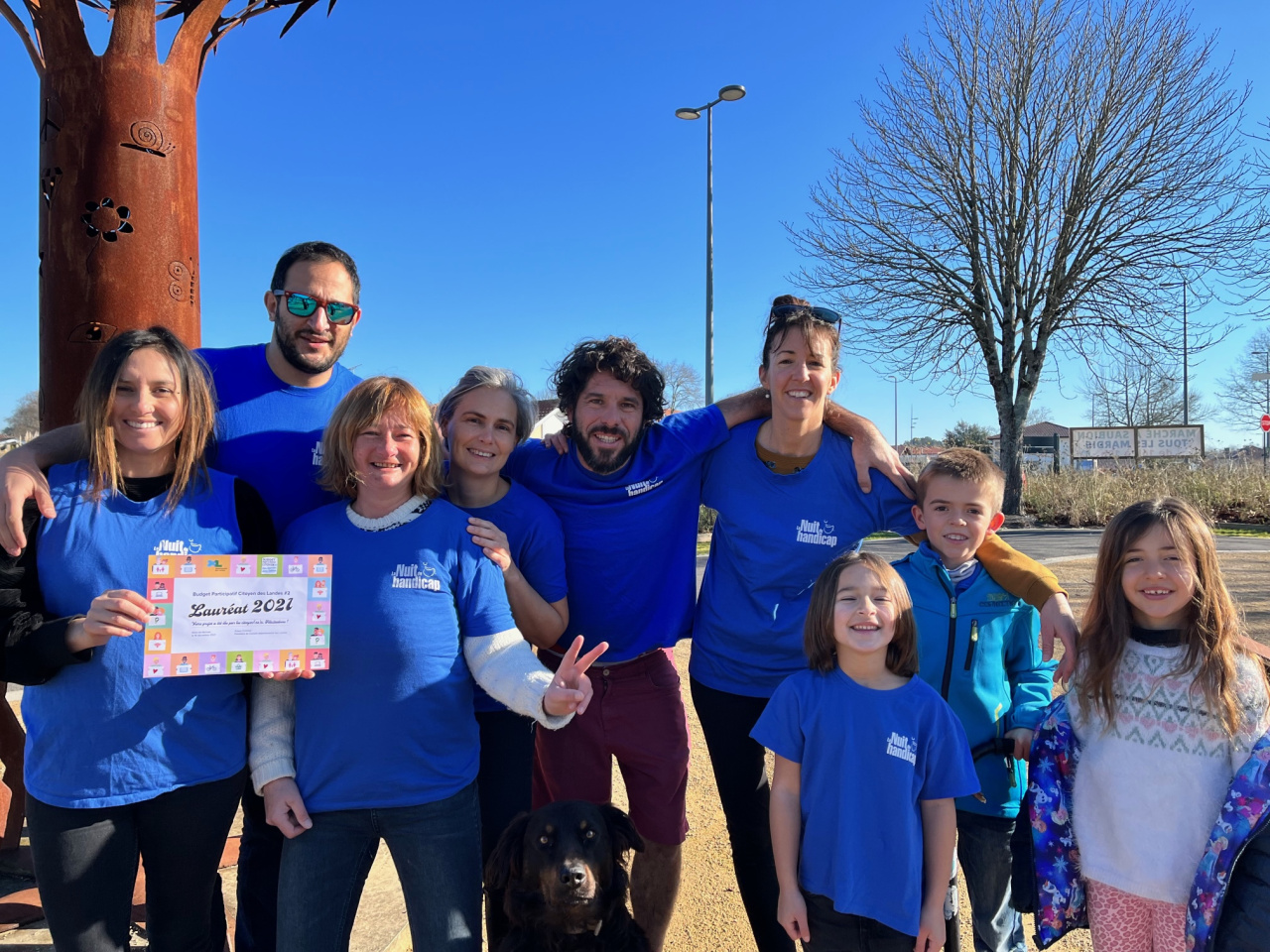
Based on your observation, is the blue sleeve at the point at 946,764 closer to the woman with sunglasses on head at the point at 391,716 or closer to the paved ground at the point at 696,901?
the woman with sunglasses on head at the point at 391,716

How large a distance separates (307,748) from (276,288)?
1.61 metres

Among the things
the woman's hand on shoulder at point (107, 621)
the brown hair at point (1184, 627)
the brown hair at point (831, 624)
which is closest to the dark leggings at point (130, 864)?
the woman's hand on shoulder at point (107, 621)

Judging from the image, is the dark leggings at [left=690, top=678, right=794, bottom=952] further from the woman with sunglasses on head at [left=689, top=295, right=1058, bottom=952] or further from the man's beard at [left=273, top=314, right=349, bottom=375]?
the man's beard at [left=273, top=314, right=349, bottom=375]

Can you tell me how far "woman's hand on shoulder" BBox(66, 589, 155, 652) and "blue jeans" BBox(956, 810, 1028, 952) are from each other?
2719 mm

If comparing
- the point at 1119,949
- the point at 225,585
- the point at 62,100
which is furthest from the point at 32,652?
the point at 1119,949

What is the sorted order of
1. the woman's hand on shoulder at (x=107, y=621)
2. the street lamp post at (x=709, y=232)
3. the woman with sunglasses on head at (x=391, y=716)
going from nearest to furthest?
the woman's hand on shoulder at (x=107, y=621)
the woman with sunglasses on head at (x=391, y=716)
the street lamp post at (x=709, y=232)

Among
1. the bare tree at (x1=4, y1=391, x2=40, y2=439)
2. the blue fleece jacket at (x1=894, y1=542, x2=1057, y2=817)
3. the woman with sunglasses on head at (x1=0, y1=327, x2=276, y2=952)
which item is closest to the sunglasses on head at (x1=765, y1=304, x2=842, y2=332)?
the blue fleece jacket at (x1=894, y1=542, x2=1057, y2=817)

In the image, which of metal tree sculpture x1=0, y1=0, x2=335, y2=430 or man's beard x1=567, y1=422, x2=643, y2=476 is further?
metal tree sculpture x1=0, y1=0, x2=335, y2=430

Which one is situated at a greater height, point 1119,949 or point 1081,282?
point 1081,282

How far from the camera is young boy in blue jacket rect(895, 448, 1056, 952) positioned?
8.79ft

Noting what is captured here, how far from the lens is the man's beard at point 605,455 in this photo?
3029 millimetres

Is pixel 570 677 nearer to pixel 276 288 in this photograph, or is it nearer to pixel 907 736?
pixel 907 736

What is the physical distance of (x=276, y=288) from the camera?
2791 mm

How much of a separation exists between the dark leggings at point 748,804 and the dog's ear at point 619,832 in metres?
0.57
